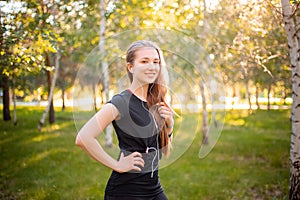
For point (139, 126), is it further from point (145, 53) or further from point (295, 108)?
point (295, 108)

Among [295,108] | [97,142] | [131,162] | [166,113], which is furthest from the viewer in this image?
[295,108]

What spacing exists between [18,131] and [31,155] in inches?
209

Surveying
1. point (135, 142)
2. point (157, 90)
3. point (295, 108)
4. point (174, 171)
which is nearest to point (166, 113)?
point (157, 90)

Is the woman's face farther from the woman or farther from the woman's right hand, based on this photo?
the woman's right hand

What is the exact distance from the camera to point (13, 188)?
25.6ft

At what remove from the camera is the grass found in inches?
295

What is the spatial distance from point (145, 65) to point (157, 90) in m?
0.28

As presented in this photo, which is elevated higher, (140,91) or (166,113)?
(140,91)

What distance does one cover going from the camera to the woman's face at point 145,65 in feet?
9.20

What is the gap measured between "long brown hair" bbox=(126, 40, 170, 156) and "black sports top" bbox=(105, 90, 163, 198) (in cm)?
6

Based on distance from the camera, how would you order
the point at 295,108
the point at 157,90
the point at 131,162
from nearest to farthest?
the point at 131,162
the point at 157,90
the point at 295,108

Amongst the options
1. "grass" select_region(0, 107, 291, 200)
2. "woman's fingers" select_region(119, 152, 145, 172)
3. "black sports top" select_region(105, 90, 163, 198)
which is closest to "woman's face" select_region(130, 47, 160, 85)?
"black sports top" select_region(105, 90, 163, 198)

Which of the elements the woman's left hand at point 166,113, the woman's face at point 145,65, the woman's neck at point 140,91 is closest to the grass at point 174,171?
the woman's left hand at point 166,113

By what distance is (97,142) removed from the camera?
8.62ft
